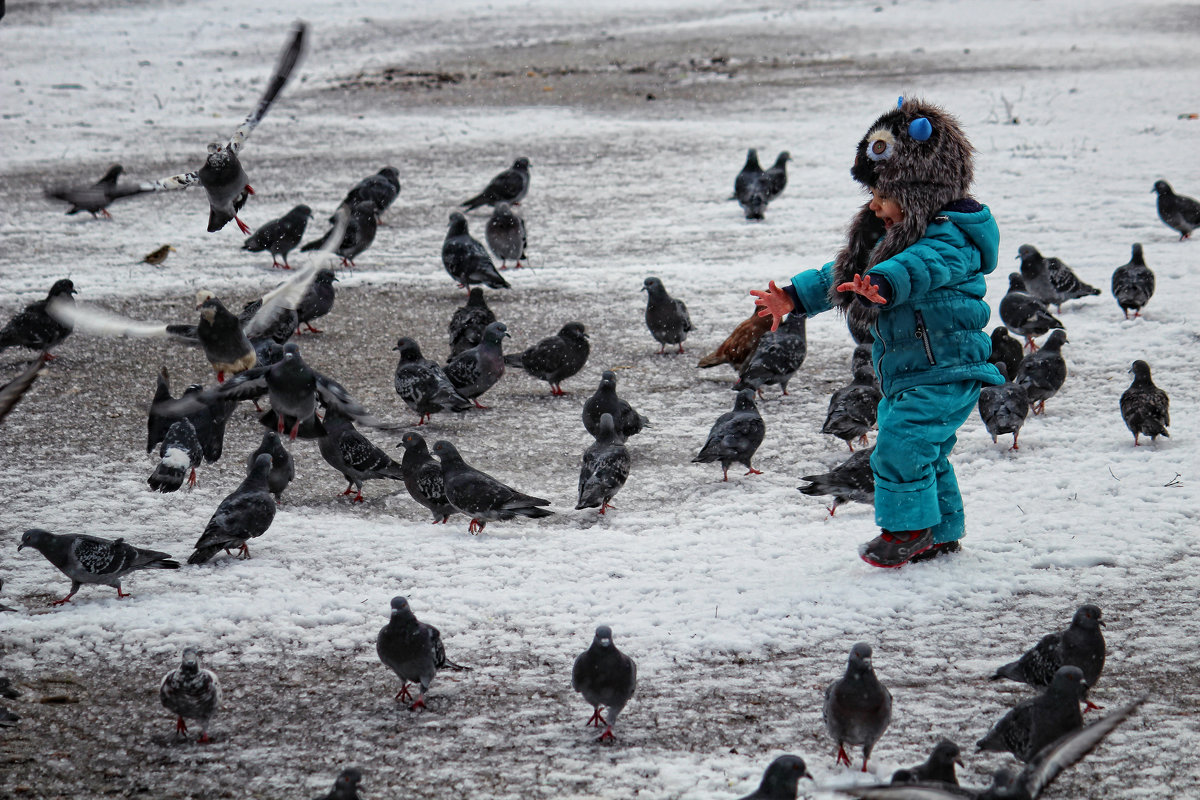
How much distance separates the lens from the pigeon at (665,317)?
8602 mm

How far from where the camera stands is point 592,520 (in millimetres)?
6117

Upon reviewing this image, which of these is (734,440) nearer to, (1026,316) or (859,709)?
(859,709)

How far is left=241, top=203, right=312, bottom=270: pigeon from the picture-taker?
10719 mm

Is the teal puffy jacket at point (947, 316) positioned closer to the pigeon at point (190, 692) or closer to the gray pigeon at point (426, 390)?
the pigeon at point (190, 692)

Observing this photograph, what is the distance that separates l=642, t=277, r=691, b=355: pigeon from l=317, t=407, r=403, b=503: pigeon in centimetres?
275

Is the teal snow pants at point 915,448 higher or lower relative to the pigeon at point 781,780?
higher

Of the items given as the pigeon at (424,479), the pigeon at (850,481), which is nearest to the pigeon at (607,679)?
the pigeon at (850,481)

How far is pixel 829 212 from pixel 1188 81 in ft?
30.1

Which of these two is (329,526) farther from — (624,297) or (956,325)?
(624,297)

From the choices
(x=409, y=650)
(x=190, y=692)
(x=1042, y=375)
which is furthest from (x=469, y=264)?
(x=190, y=692)

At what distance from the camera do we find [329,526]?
20.0 feet

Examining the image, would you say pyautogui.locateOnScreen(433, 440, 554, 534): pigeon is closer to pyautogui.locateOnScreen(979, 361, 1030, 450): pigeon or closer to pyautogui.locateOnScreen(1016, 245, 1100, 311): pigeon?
pyautogui.locateOnScreen(979, 361, 1030, 450): pigeon

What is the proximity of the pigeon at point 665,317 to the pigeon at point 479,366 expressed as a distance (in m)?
1.25

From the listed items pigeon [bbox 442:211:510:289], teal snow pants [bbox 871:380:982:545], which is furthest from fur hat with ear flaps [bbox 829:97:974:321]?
pigeon [bbox 442:211:510:289]
